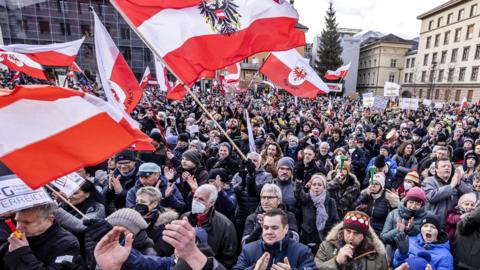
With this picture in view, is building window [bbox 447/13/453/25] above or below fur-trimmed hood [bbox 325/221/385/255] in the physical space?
above

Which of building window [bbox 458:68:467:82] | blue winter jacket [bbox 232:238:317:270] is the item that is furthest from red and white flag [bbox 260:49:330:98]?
building window [bbox 458:68:467:82]

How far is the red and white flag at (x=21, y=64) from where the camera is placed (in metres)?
7.95

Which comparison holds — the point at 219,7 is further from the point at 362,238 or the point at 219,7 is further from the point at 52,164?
the point at 362,238

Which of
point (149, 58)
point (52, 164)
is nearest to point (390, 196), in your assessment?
point (52, 164)

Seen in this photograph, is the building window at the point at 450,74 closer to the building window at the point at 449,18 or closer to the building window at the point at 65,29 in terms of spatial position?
the building window at the point at 449,18

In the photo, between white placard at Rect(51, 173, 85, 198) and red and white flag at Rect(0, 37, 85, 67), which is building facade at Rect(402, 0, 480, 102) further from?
white placard at Rect(51, 173, 85, 198)

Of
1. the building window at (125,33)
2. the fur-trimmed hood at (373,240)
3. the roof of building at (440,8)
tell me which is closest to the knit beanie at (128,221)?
the fur-trimmed hood at (373,240)

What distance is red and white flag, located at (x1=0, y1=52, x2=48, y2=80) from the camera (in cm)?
795

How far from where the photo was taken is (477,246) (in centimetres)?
294

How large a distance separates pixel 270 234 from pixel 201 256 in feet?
3.51

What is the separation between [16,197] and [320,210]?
10.1ft

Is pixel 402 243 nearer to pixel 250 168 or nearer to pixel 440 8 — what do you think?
pixel 250 168

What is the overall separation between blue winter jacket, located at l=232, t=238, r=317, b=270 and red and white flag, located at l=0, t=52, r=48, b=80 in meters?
7.91

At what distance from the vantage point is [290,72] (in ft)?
21.8
